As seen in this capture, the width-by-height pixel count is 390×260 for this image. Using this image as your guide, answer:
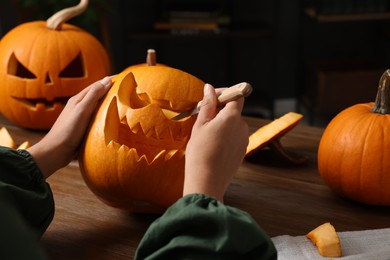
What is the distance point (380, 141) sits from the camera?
1.03 m

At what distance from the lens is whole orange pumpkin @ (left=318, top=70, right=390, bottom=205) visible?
3.36 feet

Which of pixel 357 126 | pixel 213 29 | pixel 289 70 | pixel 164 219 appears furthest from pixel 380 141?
pixel 289 70

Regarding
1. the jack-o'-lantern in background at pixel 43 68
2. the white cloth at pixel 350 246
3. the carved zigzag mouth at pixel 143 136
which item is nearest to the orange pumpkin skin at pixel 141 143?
the carved zigzag mouth at pixel 143 136

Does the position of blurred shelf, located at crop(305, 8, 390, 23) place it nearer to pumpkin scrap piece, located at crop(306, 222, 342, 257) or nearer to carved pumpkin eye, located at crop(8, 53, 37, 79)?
carved pumpkin eye, located at crop(8, 53, 37, 79)

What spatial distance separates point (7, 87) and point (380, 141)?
2.66ft

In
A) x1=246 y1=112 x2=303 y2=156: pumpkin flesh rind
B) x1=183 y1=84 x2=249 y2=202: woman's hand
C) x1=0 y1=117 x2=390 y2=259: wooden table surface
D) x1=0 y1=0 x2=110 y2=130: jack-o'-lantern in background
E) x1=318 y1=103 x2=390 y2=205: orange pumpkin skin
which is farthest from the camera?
x1=0 y1=0 x2=110 y2=130: jack-o'-lantern in background

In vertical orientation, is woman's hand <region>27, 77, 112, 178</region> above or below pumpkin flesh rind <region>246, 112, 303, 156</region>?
above

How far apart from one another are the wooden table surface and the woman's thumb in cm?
20

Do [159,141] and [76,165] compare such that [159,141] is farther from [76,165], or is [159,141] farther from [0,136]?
[0,136]

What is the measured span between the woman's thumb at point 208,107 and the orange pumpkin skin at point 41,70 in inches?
21.1

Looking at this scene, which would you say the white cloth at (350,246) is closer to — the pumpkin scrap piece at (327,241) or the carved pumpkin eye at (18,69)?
the pumpkin scrap piece at (327,241)

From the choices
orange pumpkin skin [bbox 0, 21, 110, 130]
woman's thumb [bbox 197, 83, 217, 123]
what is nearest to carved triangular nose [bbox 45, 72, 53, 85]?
orange pumpkin skin [bbox 0, 21, 110, 130]

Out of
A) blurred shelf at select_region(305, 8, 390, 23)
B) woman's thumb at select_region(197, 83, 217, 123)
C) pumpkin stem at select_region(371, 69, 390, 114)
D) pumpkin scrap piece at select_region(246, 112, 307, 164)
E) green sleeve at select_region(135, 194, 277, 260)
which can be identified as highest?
woman's thumb at select_region(197, 83, 217, 123)

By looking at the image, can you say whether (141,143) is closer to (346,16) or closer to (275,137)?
(275,137)
